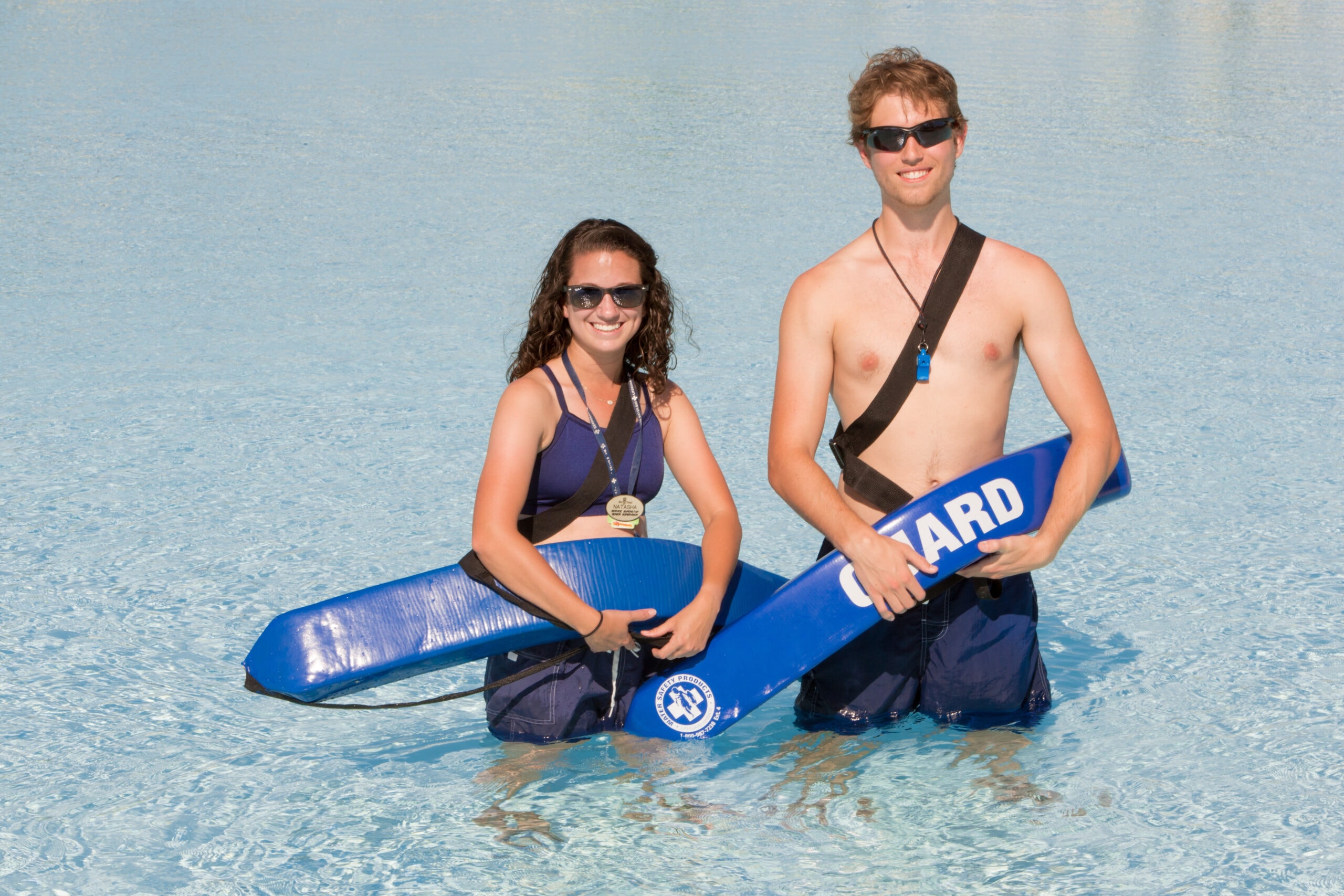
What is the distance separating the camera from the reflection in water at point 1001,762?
2943mm

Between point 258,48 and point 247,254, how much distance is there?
8961mm

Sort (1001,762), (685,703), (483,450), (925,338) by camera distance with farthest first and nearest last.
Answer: (483,450) < (1001,762) < (685,703) < (925,338)

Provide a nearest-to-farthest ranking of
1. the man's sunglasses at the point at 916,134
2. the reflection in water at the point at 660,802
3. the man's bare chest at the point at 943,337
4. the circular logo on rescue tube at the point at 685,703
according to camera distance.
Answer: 1. the man's sunglasses at the point at 916,134
2. the man's bare chest at the point at 943,337
3. the circular logo on rescue tube at the point at 685,703
4. the reflection in water at the point at 660,802

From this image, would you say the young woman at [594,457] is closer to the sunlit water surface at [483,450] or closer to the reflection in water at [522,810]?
the reflection in water at [522,810]

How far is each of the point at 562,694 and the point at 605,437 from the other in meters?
0.53

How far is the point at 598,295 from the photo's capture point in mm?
2674

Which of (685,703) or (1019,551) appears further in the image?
(685,703)

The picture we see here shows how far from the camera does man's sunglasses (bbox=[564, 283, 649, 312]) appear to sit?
8.77 feet

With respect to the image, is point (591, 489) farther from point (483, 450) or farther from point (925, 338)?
point (483, 450)

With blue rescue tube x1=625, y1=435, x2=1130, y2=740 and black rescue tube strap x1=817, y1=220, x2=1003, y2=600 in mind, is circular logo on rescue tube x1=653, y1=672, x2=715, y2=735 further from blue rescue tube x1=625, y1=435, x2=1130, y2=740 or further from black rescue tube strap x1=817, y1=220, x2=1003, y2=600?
black rescue tube strap x1=817, y1=220, x2=1003, y2=600

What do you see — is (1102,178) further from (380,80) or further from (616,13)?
(616,13)

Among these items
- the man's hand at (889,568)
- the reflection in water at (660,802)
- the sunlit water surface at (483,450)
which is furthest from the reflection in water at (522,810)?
the man's hand at (889,568)

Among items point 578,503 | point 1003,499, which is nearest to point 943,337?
point 1003,499

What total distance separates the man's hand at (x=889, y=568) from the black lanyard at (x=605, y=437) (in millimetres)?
454
